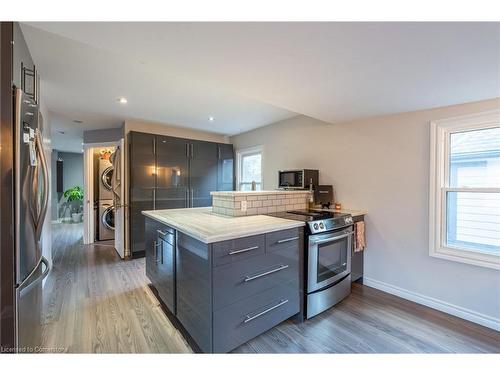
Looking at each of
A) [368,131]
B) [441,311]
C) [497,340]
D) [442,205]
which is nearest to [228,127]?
[368,131]

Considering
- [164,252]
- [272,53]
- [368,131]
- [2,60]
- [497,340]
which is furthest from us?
[368,131]

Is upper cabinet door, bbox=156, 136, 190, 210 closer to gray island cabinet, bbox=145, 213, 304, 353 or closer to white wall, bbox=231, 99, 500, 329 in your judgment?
gray island cabinet, bbox=145, 213, 304, 353

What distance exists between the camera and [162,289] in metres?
2.21

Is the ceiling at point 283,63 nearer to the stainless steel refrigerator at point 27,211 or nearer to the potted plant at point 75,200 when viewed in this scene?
the stainless steel refrigerator at point 27,211

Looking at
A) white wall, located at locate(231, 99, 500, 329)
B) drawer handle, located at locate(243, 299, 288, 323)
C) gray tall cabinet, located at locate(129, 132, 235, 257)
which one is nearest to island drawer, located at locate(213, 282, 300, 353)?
drawer handle, located at locate(243, 299, 288, 323)

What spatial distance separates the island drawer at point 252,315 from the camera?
59.4 inches

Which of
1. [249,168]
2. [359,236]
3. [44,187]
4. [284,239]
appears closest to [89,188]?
[249,168]

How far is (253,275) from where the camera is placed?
1668mm

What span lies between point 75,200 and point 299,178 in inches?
331

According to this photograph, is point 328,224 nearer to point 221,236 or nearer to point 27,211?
point 221,236

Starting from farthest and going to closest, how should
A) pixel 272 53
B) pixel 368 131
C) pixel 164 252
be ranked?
pixel 368 131 → pixel 164 252 → pixel 272 53

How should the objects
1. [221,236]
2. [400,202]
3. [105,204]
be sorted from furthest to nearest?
[105,204] → [400,202] → [221,236]

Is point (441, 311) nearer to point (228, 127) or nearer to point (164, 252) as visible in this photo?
point (164, 252)

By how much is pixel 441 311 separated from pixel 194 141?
4193 millimetres
